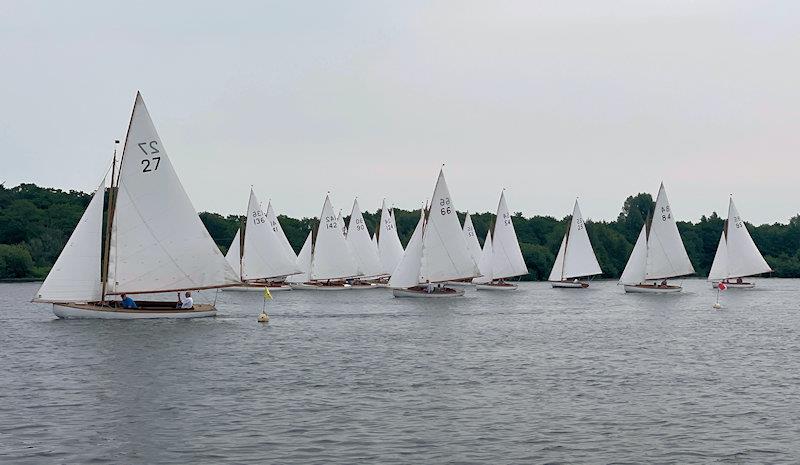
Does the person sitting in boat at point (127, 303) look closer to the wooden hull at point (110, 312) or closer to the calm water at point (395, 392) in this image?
the wooden hull at point (110, 312)

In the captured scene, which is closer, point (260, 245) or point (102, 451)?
point (102, 451)

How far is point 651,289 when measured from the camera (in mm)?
97438

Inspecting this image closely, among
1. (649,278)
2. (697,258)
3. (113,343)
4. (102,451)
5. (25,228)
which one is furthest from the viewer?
(697,258)

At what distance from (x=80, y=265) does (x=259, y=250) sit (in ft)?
131

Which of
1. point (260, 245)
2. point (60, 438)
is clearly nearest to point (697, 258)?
point (260, 245)

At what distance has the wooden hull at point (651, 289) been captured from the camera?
96.6 m

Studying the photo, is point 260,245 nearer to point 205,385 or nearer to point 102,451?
point 205,385

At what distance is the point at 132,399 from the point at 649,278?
75339 mm

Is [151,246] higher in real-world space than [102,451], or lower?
higher

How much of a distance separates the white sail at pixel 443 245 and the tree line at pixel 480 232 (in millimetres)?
40513

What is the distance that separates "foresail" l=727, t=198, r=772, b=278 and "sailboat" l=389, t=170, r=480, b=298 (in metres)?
38.0

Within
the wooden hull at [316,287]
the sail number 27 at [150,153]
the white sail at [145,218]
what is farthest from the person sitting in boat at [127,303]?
the wooden hull at [316,287]

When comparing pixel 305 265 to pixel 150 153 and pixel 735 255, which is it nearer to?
pixel 735 255

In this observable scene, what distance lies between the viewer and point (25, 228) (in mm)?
143375
